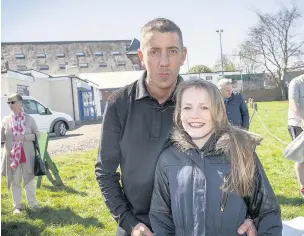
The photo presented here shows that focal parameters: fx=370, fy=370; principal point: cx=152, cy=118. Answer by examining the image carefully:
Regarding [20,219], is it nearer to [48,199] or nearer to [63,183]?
[48,199]

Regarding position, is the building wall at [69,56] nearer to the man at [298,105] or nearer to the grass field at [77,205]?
the grass field at [77,205]

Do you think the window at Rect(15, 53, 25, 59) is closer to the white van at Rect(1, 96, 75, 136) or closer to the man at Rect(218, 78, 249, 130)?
the white van at Rect(1, 96, 75, 136)

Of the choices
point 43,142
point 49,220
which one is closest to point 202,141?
point 49,220

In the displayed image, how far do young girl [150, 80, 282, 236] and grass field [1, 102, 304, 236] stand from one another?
3146 millimetres

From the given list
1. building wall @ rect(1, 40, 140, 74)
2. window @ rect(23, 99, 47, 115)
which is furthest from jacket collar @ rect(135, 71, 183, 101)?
building wall @ rect(1, 40, 140, 74)

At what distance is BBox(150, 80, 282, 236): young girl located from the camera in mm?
1632

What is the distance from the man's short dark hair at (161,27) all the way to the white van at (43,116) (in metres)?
13.1

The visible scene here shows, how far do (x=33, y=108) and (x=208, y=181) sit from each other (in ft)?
46.1

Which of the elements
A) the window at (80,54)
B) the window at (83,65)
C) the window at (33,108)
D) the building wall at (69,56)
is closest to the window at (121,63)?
the building wall at (69,56)

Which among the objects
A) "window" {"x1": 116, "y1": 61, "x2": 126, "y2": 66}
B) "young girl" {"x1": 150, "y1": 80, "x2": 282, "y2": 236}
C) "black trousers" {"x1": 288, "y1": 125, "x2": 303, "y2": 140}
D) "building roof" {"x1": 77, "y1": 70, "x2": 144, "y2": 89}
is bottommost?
"black trousers" {"x1": 288, "y1": 125, "x2": 303, "y2": 140}

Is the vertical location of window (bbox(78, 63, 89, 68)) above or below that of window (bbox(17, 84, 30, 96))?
above

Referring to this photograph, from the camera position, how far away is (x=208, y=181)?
1.66 metres

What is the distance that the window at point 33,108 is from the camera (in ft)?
47.0

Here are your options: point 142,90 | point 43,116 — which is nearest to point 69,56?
point 43,116
